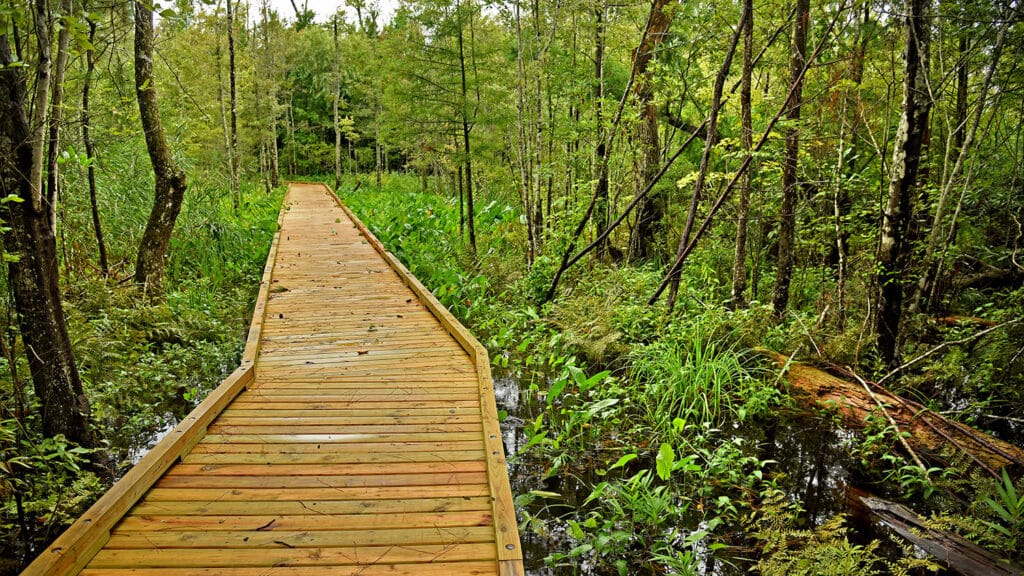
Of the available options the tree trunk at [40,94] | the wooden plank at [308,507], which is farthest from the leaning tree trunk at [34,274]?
the wooden plank at [308,507]

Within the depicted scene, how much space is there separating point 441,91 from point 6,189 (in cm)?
764

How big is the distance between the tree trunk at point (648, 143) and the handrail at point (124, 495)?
5.52m

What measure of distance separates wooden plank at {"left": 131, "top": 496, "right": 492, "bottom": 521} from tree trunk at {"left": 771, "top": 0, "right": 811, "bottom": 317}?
15.2 feet

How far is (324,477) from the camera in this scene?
3150 millimetres

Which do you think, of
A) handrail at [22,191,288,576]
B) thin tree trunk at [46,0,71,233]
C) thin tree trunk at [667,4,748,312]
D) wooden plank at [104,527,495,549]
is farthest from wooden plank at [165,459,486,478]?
thin tree trunk at [667,4,748,312]

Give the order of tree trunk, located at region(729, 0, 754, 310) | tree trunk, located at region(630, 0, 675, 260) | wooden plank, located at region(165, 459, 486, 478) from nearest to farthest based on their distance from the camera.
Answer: wooden plank, located at region(165, 459, 486, 478), tree trunk, located at region(729, 0, 754, 310), tree trunk, located at region(630, 0, 675, 260)

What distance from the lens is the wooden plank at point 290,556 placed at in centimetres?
242

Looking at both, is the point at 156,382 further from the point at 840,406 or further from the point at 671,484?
the point at 840,406

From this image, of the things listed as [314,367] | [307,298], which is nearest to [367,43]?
[307,298]

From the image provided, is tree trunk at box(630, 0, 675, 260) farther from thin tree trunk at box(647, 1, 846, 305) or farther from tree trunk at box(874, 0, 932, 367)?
tree trunk at box(874, 0, 932, 367)

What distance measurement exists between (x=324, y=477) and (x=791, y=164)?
5347 mm

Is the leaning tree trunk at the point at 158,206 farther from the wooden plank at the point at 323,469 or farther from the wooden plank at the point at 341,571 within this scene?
the wooden plank at the point at 341,571

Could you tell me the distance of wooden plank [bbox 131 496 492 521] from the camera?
9.16ft

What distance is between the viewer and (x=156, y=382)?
5.60 meters
